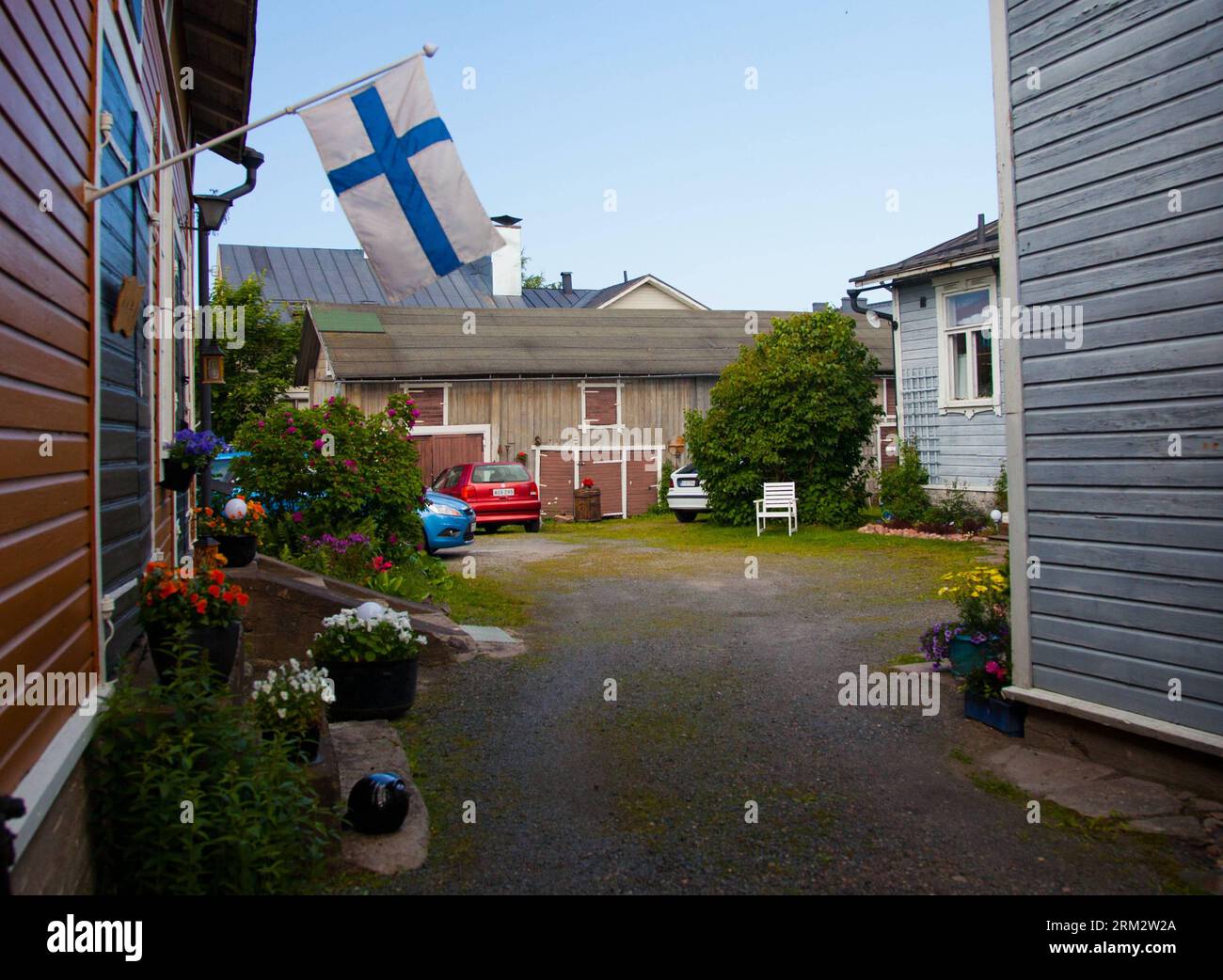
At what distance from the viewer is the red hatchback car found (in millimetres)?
21469

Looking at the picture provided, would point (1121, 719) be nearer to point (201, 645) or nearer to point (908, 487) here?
point (201, 645)

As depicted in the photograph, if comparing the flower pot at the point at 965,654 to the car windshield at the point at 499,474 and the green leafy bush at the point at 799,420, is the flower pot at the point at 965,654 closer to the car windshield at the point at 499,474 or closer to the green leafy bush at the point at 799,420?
the green leafy bush at the point at 799,420

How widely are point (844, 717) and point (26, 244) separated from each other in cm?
545

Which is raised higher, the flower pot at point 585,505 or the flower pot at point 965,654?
the flower pot at point 585,505

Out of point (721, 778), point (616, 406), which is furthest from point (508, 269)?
point (721, 778)

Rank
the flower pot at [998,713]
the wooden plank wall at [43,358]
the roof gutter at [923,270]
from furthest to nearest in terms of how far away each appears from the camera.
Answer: the roof gutter at [923,270]
the flower pot at [998,713]
the wooden plank wall at [43,358]

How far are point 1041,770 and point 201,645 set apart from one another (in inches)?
173

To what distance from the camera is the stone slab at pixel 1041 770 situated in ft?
18.1

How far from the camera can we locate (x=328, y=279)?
38188 mm

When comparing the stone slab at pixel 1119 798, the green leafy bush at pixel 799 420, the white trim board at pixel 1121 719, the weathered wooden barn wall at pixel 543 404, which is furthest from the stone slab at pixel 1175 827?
the weathered wooden barn wall at pixel 543 404

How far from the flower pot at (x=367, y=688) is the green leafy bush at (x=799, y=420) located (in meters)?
14.3

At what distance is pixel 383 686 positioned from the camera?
6.79m
